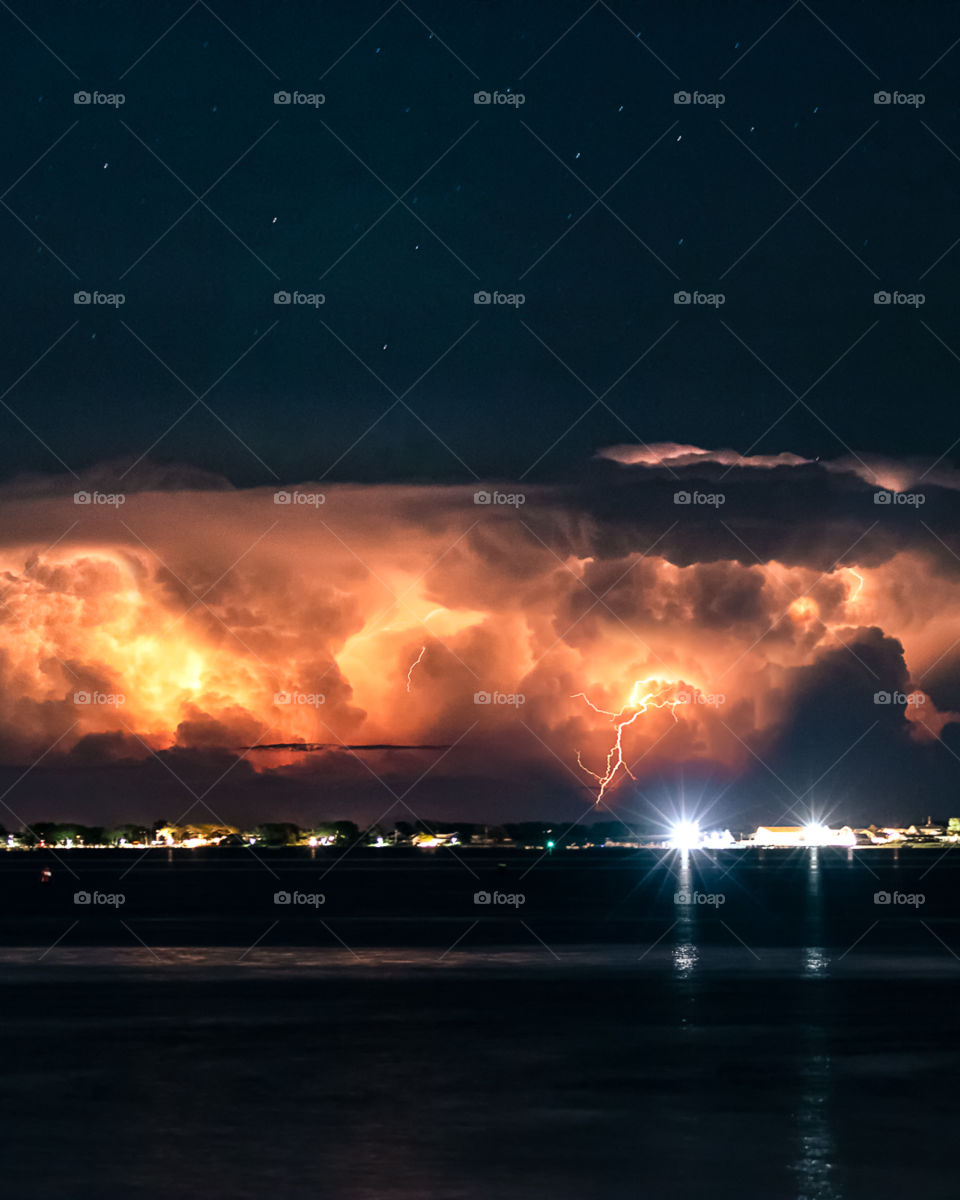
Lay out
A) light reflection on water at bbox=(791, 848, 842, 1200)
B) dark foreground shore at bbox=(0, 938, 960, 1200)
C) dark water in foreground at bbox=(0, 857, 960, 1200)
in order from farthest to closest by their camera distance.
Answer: dark water in foreground at bbox=(0, 857, 960, 1200), dark foreground shore at bbox=(0, 938, 960, 1200), light reflection on water at bbox=(791, 848, 842, 1200)

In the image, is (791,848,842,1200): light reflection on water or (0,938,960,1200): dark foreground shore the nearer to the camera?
(791,848,842,1200): light reflection on water

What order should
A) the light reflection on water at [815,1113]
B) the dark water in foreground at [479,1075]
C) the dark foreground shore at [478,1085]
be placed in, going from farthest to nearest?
1. the dark water in foreground at [479,1075]
2. the dark foreground shore at [478,1085]
3. the light reflection on water at [815,1113]

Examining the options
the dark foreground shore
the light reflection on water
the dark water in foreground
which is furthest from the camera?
the dark water in foreground

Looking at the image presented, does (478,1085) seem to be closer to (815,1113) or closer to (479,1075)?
(479,1075)

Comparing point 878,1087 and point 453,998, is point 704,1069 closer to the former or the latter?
point 878,1087

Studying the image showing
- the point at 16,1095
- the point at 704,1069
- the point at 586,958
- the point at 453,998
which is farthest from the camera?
the point at 586,958

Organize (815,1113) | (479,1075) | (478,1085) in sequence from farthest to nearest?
(479,1075) → (478,1085) → (815,1113)

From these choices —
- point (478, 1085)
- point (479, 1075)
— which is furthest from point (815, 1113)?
point (479, 1075)

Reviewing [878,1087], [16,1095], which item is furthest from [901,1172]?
[16,1095]
